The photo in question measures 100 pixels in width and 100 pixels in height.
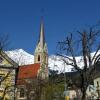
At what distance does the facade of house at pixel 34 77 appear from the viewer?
5719 cm

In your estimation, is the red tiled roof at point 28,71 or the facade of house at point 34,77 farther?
the red tiled roof at point 28,71

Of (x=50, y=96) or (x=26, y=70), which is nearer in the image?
(x=50, y=96)

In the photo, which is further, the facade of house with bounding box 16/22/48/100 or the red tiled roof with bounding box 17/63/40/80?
the red tiled roof with bounding box 17/63/40/80

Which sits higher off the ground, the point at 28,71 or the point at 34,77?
the point at 28,71

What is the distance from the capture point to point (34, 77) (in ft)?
251

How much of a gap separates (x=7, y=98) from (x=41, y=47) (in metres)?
74.5

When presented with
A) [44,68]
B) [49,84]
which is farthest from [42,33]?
[49,84]

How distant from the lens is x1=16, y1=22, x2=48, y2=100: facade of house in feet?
188

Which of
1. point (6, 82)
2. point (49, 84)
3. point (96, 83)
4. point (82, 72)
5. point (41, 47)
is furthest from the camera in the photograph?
point (41, 47)

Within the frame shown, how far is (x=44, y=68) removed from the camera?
91062mm

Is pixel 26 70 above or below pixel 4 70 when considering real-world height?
above

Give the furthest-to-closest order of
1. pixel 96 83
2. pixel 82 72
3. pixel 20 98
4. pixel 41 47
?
pixel 41 47
pixel 96 83
pixel 20 98
pixel 82 72

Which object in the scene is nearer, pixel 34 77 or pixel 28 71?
pixel 34 77

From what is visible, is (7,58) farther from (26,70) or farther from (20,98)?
(26,70)
